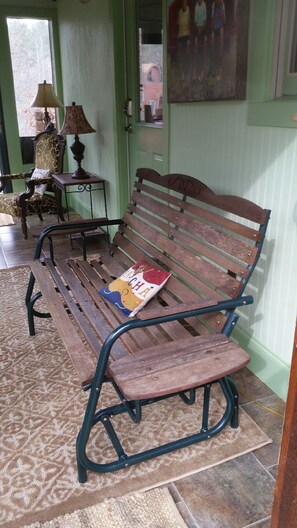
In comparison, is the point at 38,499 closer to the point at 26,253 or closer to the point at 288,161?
the point at 288,161

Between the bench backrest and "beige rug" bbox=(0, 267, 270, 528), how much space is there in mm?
460

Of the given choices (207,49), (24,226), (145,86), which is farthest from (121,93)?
(24,226)

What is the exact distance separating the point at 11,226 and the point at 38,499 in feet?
12.3

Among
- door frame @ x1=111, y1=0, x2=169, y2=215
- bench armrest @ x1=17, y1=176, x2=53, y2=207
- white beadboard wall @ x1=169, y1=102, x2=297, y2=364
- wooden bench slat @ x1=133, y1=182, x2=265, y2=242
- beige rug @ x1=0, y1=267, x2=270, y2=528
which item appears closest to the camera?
beige rug @ x1=0, y1=267, x2=270, y2=528

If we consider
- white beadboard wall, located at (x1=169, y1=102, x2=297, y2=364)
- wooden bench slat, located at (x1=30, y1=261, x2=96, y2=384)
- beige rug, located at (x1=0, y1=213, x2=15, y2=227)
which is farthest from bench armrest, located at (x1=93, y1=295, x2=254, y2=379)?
beige rug, located at (x1=0, y1=213, x2=15, y2=227)

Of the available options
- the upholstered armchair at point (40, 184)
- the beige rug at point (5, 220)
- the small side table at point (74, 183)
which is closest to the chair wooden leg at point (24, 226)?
the upholstered armchair at point (40, 184)

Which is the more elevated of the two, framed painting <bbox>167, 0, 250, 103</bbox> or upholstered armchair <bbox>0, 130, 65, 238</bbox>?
framed painting <bbox>167, 0, 250, 103</bbox>

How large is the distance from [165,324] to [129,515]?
721 mm

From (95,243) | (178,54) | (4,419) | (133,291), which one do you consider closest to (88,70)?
(95,243)

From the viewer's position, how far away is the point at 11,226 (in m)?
4.88

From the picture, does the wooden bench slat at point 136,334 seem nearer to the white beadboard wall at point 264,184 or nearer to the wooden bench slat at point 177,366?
the wooden bench slat at point 177,366

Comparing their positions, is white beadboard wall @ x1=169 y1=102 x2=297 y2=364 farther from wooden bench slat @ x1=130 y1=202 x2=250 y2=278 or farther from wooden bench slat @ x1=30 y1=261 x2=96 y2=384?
wooden bench slat @ x1=30 y1=261 x2=96 y2=384

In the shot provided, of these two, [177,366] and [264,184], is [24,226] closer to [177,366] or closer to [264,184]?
[264,184]

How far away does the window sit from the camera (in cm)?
516
